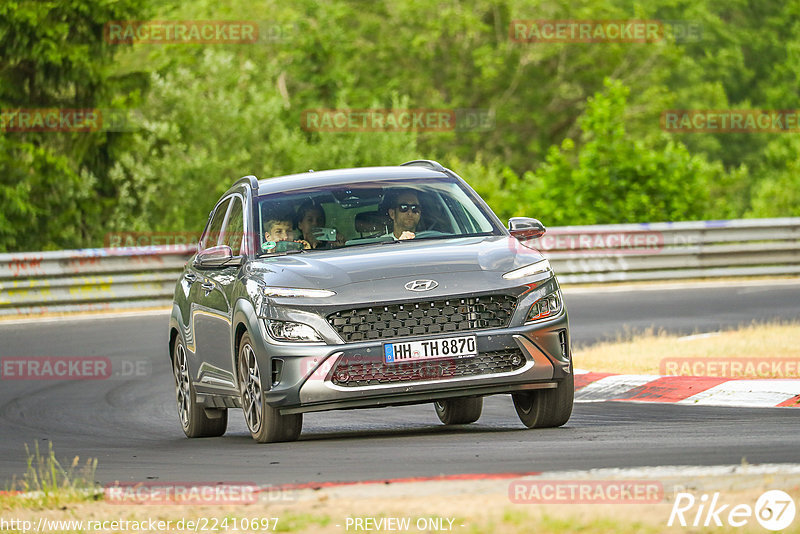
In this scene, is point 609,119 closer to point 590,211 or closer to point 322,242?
point 590,211

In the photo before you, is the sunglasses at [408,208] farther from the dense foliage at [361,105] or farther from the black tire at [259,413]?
the dense foliage at [361,105]

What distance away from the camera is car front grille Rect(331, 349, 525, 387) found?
8.56m

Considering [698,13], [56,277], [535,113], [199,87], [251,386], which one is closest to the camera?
[251,386]

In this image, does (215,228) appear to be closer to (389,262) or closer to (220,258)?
(220,258)

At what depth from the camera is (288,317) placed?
867 centimetres

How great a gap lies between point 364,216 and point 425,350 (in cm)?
159

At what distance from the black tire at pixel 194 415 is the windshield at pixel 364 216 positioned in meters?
1.60

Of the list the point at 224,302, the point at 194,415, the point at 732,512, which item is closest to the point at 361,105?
the point at 194,415

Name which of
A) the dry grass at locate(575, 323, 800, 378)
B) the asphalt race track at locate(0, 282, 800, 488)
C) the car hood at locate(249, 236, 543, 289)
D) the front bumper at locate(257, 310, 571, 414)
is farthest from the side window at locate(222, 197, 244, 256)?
the dry grass at locate(575, 323, 800, 378)

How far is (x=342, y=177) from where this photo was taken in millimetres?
10273

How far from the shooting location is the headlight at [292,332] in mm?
8625

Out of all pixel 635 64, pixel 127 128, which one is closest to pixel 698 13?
pixel 635 64

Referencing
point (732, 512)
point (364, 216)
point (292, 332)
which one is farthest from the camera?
point (364, 216)

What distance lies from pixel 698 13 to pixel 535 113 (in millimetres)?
21994
